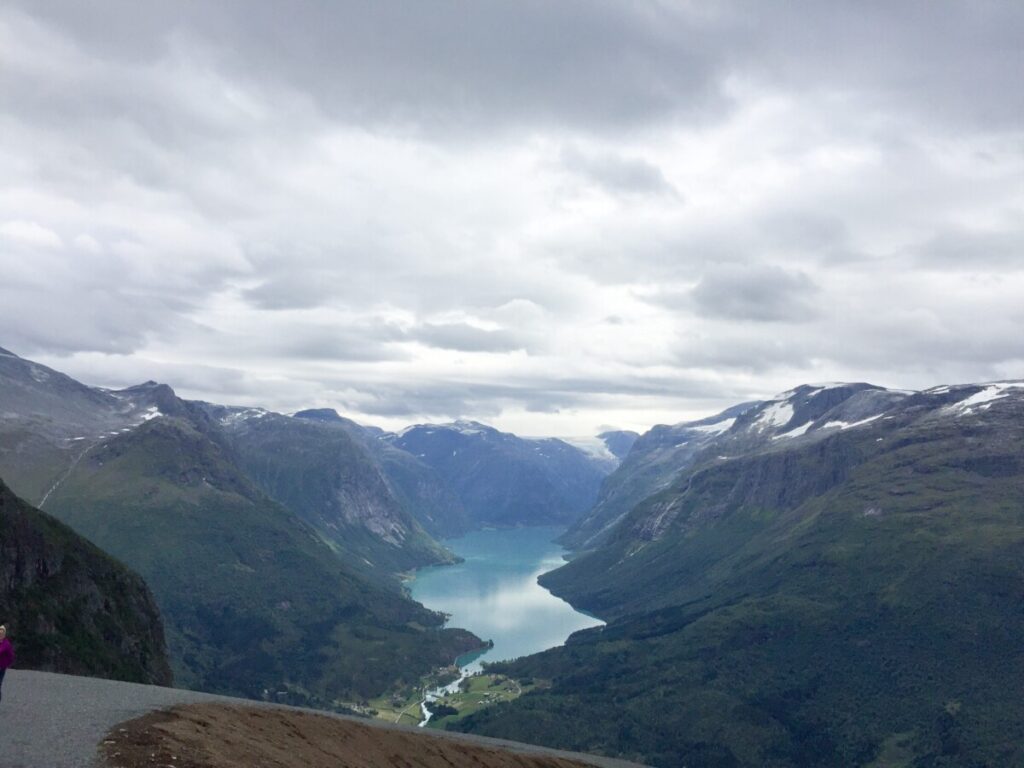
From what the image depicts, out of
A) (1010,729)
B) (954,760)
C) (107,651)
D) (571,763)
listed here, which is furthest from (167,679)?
(1010,729)

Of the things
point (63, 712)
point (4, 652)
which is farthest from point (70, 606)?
point (4, 652)

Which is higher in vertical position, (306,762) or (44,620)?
(306,762)

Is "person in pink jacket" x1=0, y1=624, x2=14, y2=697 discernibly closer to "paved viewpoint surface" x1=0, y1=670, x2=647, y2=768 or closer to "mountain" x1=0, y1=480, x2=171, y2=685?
"paved viewpoint surface" x1=0, y1=670, x2=647, y2=768

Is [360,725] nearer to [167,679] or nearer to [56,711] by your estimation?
[56,711]

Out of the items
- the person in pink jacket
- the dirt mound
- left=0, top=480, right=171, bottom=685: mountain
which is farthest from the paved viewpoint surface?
left=0, top=480, right=171, bottom=685: mountain

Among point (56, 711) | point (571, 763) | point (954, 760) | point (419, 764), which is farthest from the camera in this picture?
point (954, 760)

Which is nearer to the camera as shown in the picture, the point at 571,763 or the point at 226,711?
the point at 226,711

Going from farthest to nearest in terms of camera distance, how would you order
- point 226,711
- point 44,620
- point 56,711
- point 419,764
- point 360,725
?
point 44,620 → point 360,725 → point 419,764 → point 226,711 → point 56,711
